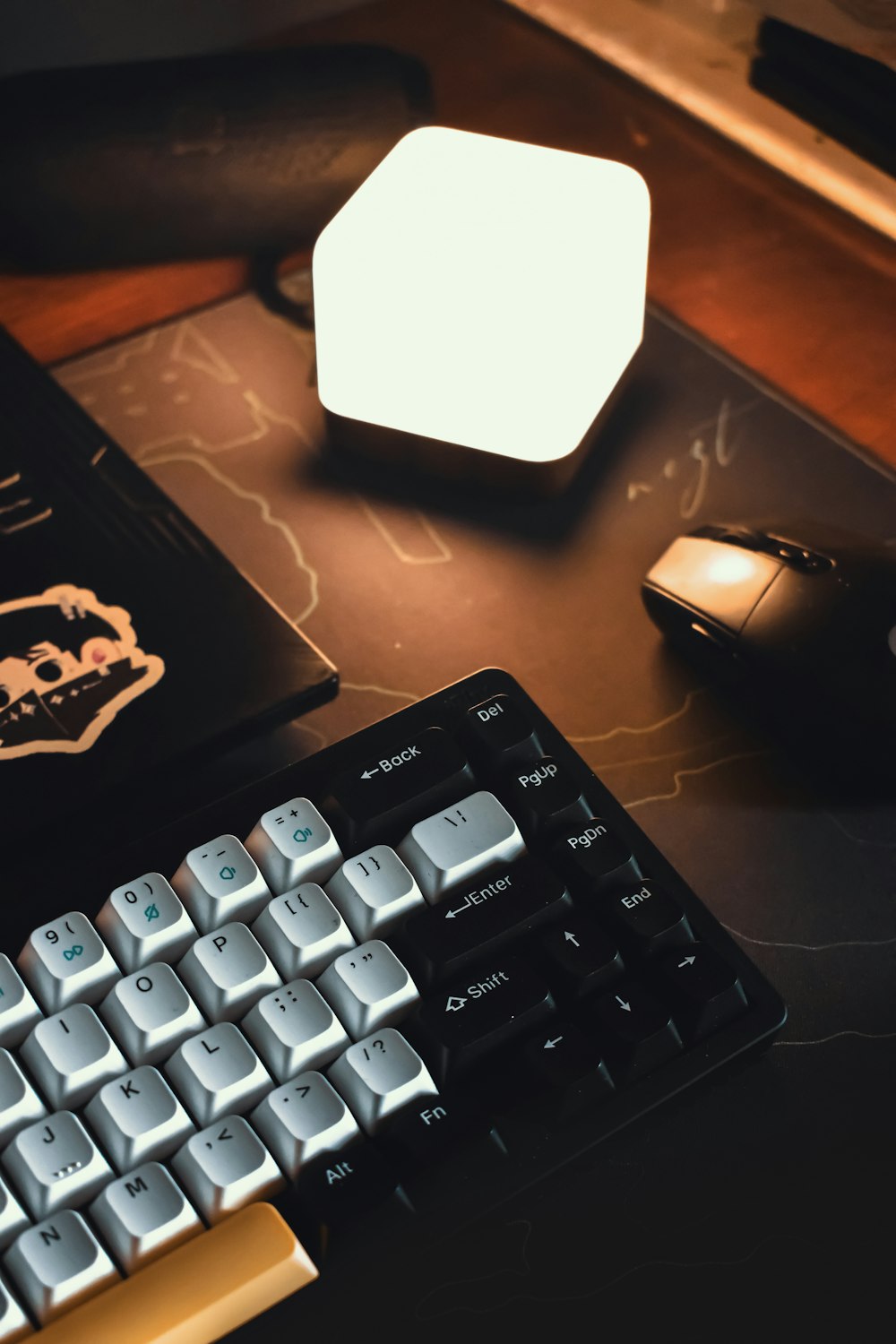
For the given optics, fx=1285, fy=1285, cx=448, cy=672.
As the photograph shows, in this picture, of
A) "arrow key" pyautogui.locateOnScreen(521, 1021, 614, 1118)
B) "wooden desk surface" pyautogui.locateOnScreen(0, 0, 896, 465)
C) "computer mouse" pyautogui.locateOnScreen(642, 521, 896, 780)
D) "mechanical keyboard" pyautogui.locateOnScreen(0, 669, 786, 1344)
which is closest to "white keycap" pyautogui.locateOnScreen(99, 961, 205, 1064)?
"mechanical keyboard" pyautogui.locateOnScreen(0, 669, 786, 1344)

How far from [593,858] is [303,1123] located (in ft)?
0.42

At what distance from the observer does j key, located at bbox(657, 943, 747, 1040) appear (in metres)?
0.41

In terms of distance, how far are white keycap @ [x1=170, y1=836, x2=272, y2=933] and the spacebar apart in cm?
9

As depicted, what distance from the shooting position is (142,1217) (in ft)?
1.17

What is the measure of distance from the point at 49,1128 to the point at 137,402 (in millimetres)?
368

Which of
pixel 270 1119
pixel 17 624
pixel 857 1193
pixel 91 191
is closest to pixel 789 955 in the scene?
pixel 857 1193

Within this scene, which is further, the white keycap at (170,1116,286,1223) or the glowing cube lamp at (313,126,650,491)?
the glowing cube lamp at (313,126,650,491)

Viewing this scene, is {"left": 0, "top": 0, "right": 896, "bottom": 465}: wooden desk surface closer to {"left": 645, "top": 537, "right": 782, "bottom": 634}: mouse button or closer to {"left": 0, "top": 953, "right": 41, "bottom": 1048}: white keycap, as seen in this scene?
{"left": 645, "top": 537, "right": 782, "bottom": 634}: mouse button

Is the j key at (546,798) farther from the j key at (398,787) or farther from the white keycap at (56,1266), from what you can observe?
the white keycap at (56,1266)

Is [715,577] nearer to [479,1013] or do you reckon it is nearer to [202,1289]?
[479,1013]

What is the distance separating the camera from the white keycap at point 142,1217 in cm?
36

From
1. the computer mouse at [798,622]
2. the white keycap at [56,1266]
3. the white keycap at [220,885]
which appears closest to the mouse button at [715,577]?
the computer mouse at [798,622]

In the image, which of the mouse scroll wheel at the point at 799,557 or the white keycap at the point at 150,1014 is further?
the mouse scroll wheel at the point at 799,557

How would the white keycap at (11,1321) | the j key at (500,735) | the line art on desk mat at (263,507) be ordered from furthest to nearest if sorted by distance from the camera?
the line art on desk mat at (263,507) → the j key at (500,735) → the white keycap at (11,1321)
